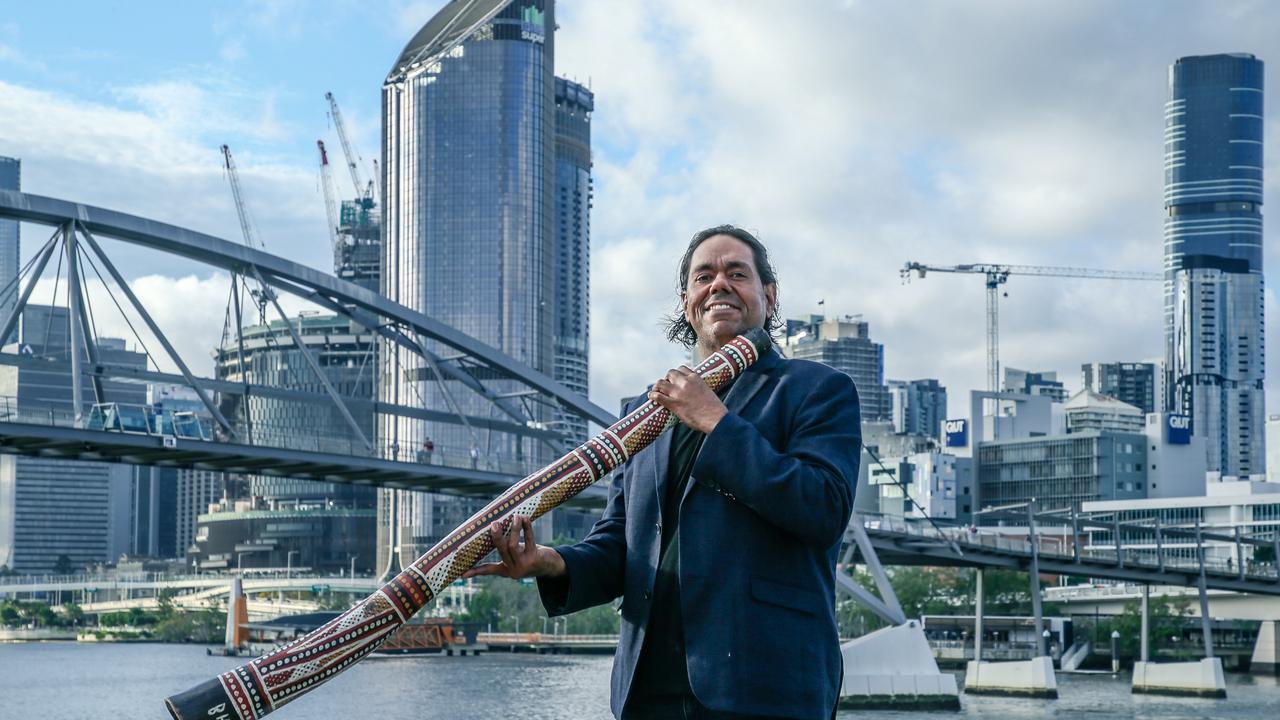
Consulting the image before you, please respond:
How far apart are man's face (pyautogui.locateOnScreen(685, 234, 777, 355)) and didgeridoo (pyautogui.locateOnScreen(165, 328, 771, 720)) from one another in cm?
18

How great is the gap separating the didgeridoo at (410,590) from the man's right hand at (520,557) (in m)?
0.02

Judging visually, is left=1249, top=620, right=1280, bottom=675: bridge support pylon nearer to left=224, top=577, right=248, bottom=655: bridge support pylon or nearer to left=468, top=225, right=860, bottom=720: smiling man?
left=224, top=577, right=248, bottom=655: bridge support pylon

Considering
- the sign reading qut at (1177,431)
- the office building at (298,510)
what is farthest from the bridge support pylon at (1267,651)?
the office building at (298,510)

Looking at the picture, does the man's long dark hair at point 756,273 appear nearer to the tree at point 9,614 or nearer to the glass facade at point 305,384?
the glass facade at point 305,384

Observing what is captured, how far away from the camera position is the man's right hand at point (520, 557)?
3963 millimetres

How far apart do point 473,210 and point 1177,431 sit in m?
78.1

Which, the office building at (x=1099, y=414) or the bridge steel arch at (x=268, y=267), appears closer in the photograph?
the bridge steel arch at (x=268, y=267)

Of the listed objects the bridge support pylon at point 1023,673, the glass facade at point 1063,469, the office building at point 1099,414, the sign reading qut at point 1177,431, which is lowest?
the bridge support pylon at point 1023,673

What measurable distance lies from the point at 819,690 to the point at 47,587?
16414 centimetres

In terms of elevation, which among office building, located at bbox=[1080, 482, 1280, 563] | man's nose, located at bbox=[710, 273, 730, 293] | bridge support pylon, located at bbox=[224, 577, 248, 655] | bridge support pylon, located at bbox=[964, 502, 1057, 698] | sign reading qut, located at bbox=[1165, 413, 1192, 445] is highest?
sign reading qut, located at bbox=[1165, 413, 1192, 445]

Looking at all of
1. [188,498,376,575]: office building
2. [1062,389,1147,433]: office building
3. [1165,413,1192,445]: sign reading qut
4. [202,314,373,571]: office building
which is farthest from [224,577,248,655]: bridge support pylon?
[1062,389,1147,433]: office building

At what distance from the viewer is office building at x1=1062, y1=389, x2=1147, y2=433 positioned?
557ft

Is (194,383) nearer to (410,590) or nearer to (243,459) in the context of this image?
(243,459)

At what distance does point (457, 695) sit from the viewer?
195ft
